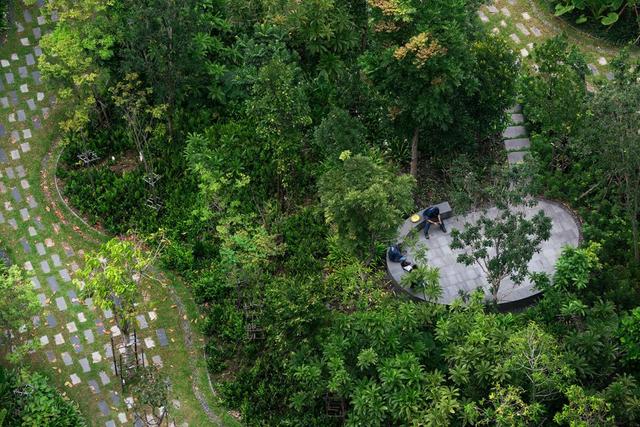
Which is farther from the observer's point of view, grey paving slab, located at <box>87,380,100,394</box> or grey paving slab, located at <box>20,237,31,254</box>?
grey paving slab, located at <box>20,237,31,254</box>

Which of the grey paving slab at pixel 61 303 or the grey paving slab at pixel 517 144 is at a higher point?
the grey paving slab at pixel 517 144

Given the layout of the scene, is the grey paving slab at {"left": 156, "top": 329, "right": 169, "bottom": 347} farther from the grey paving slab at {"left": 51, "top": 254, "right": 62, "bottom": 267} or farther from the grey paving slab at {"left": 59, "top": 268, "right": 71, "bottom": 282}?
the grey paving slab at {"left": 51, "top": 254, "right": 62, "bottom": 267}

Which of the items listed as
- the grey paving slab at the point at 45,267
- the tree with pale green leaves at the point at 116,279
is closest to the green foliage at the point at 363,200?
the tree with pale green leaves at the point at 116,279

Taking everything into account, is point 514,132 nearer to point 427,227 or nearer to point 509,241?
point 427,227

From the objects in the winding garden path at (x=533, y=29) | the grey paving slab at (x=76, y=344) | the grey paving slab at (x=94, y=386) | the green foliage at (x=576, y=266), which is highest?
the green foliage at (x=576, y=266)

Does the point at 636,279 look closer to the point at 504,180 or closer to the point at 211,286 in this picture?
the point at 504,180

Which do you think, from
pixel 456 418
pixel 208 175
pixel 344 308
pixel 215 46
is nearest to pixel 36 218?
pixel 208 175

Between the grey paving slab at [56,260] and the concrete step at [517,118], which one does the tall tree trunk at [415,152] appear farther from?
the grey paving slab at [56,260]

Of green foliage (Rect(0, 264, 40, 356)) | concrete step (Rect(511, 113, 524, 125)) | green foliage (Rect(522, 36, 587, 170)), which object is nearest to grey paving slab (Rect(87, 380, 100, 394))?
green foliage (Rect(0, 264, 40, 356))
